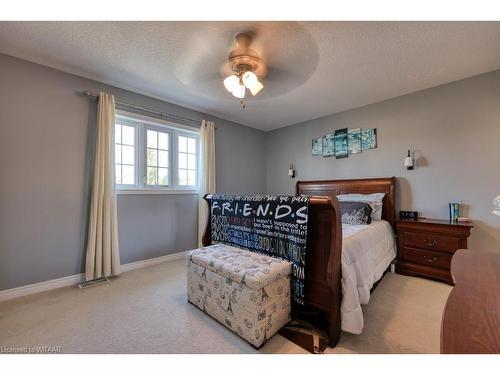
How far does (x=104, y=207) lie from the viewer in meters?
2.52

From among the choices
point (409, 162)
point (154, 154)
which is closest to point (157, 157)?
point (154, 154)

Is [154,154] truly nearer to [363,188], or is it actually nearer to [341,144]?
[341,144]

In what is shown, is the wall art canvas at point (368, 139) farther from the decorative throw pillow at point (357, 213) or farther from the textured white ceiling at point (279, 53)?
the decorative throw pillow at point (357, 213)

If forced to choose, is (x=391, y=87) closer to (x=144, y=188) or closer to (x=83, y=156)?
(x=144, y=188)

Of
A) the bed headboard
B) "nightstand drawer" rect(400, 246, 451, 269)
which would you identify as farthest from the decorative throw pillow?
"nightstand drawer" rect(400, 246, 451, 269)

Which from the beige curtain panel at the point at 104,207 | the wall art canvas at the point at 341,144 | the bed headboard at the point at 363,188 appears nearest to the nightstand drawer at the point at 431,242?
the bed headboard at the point at 363,188

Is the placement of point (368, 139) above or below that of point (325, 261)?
above

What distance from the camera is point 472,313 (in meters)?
0.66

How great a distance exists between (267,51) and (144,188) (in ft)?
7.63

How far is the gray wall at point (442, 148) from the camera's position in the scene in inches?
97.1

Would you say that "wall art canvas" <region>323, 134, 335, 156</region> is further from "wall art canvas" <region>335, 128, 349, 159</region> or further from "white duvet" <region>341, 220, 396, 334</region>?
"white duvet" <region>341, 220, 396, 334</region>

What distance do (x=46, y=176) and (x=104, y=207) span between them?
62cm

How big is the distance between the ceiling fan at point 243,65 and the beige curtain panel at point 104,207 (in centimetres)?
163
